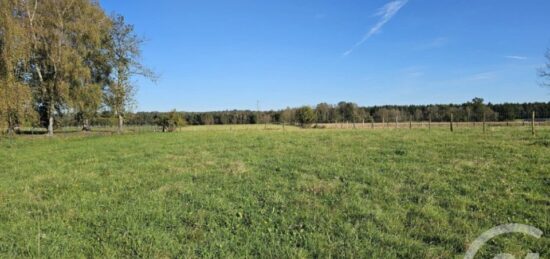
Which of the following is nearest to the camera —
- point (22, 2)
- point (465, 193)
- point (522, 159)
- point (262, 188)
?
point (465, 193)

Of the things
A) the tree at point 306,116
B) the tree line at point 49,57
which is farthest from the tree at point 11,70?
the tree at point 306,116

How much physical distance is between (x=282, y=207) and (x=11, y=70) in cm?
2849

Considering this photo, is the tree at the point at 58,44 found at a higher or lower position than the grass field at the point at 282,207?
higher

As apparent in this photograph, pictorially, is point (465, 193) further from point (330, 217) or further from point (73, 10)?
point (73, 10)

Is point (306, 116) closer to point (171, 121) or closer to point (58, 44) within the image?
point (171, 121)

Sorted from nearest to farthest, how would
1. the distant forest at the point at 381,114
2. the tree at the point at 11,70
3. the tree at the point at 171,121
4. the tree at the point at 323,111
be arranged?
the tree at the point at 11,70
the tree at the point at 171,121
the distant forest at the point at 381,114
the tree at the point at 323,111

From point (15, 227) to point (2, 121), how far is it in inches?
957

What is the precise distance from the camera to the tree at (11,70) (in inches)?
985

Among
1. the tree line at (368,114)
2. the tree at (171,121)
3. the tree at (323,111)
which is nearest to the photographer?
the tree at (171,121)

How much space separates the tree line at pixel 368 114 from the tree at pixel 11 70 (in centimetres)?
5139

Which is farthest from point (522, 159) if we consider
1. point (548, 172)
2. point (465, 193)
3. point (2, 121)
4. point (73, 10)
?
point (73, 10)

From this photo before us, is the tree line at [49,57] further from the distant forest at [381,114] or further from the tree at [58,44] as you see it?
the distant forest at [381,114]

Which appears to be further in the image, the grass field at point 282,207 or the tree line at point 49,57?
the tree line at point 49,57

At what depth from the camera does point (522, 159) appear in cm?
1025
